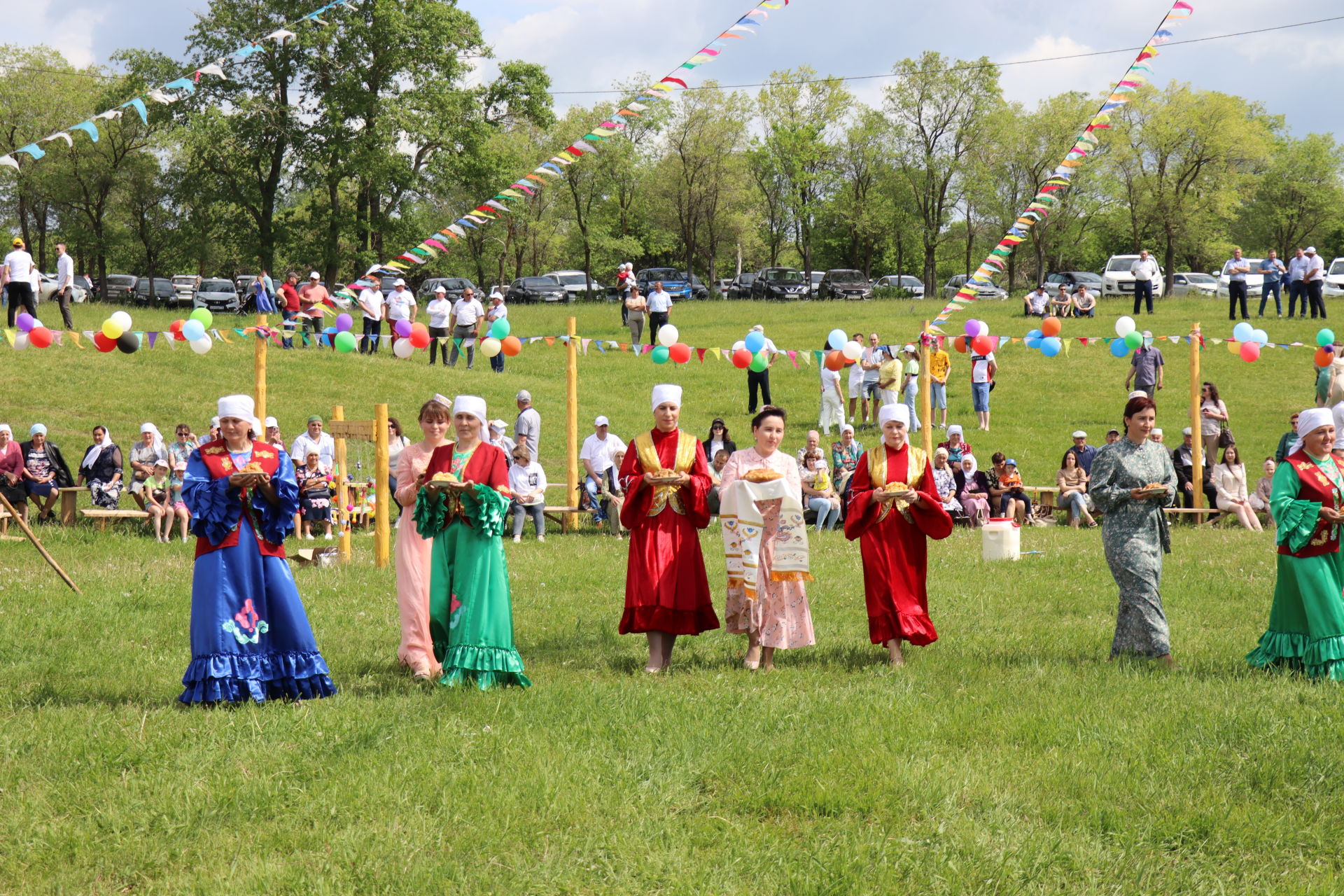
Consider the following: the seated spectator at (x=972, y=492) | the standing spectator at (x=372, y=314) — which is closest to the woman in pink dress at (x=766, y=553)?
the seated spectator at (x=972, y=492)

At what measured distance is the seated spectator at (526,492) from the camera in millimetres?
15219

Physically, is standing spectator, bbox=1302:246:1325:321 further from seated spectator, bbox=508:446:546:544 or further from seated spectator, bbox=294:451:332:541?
seated spectator, bbox=294:451:332:541

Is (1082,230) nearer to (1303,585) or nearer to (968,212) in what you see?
(968,212)

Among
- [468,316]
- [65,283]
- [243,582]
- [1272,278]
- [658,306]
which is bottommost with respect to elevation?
[243,582]

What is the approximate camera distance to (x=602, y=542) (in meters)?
14.7

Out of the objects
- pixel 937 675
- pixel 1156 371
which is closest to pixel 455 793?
pixel 937 675

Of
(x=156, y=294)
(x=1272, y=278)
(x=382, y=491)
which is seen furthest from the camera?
(x=156, y=294)

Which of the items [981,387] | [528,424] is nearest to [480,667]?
[528,424]

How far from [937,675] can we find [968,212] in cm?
5009

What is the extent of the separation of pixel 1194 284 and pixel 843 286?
1223 cm

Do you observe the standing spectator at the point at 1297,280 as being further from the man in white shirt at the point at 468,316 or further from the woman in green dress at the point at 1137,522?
the woman in green dress at the point at 1137,522

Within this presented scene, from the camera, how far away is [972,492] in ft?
54.1

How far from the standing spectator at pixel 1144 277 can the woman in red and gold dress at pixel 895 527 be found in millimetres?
25663

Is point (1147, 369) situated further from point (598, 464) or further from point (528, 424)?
point (528, 424)
